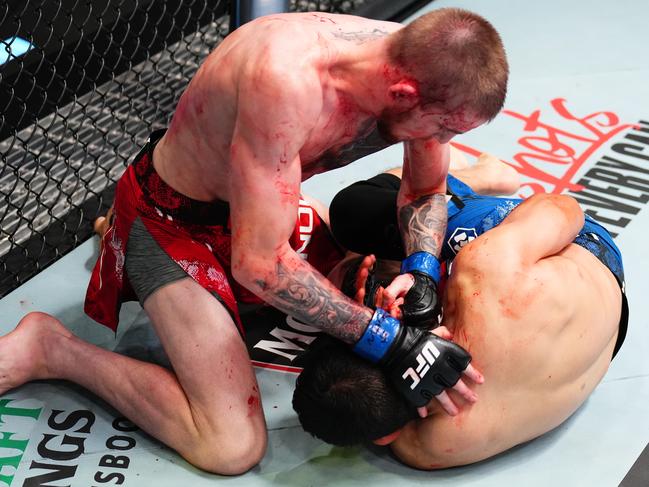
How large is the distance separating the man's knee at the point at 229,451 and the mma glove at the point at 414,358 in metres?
0.35

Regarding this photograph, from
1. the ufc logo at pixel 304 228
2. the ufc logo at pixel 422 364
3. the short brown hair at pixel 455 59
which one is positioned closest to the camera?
the short brown hair at pixel 455 59

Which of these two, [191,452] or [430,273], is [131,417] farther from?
[430,273]

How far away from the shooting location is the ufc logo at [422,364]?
75.6 inches

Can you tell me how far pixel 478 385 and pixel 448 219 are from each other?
1.82 feet

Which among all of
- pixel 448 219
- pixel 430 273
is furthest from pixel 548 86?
pixel 430 273

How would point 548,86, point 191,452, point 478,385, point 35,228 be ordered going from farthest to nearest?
point 548,86, point 35,228, point 191,452, point 478,385

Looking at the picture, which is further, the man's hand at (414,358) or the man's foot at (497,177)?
the man's foot at (497,177)

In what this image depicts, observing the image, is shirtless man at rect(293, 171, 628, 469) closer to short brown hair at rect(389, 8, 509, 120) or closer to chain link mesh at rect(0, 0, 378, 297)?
short brown hair at rect(389, 8, 509, 120)

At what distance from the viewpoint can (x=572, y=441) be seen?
222 centimetres

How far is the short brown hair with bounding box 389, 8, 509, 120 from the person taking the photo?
71.2 inches

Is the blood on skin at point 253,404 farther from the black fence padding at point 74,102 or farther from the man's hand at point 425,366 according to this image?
the black fence padding at point 74,102

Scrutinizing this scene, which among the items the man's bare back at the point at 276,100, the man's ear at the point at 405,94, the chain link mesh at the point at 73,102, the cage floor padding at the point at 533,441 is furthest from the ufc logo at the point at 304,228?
the chain link mesh at the point at 73,102

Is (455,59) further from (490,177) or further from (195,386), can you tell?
(490,177)

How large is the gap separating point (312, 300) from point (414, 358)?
0.24 m
